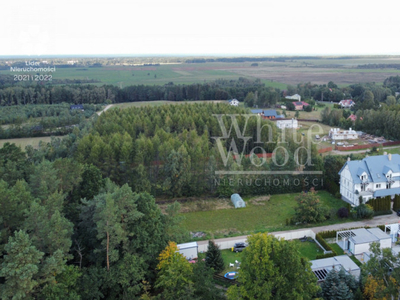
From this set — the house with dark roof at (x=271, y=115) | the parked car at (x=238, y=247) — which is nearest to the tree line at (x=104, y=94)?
the house with dark roof at (x=271, y=115)

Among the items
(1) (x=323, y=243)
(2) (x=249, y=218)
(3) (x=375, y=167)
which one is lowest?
(2) (x=249, y=218)

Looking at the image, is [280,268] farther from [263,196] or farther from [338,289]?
[263,196]

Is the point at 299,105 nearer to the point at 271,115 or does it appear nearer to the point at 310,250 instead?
the point at 271,115

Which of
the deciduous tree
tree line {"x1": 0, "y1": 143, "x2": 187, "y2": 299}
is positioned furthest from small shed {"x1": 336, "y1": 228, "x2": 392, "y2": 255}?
tree line {"x1": 0, "y1": 143, "x2": 187, "y2": 299}

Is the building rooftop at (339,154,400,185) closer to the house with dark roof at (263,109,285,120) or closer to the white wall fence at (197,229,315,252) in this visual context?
the white wall fence at (197,229,315,252)

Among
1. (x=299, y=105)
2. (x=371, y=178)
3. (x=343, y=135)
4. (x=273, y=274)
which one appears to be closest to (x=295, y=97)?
(x=299, y=105)

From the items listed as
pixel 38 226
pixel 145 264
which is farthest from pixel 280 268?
pixel 38 226

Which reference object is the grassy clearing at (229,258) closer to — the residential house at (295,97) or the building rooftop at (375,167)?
the building rooftop at (375,167)
